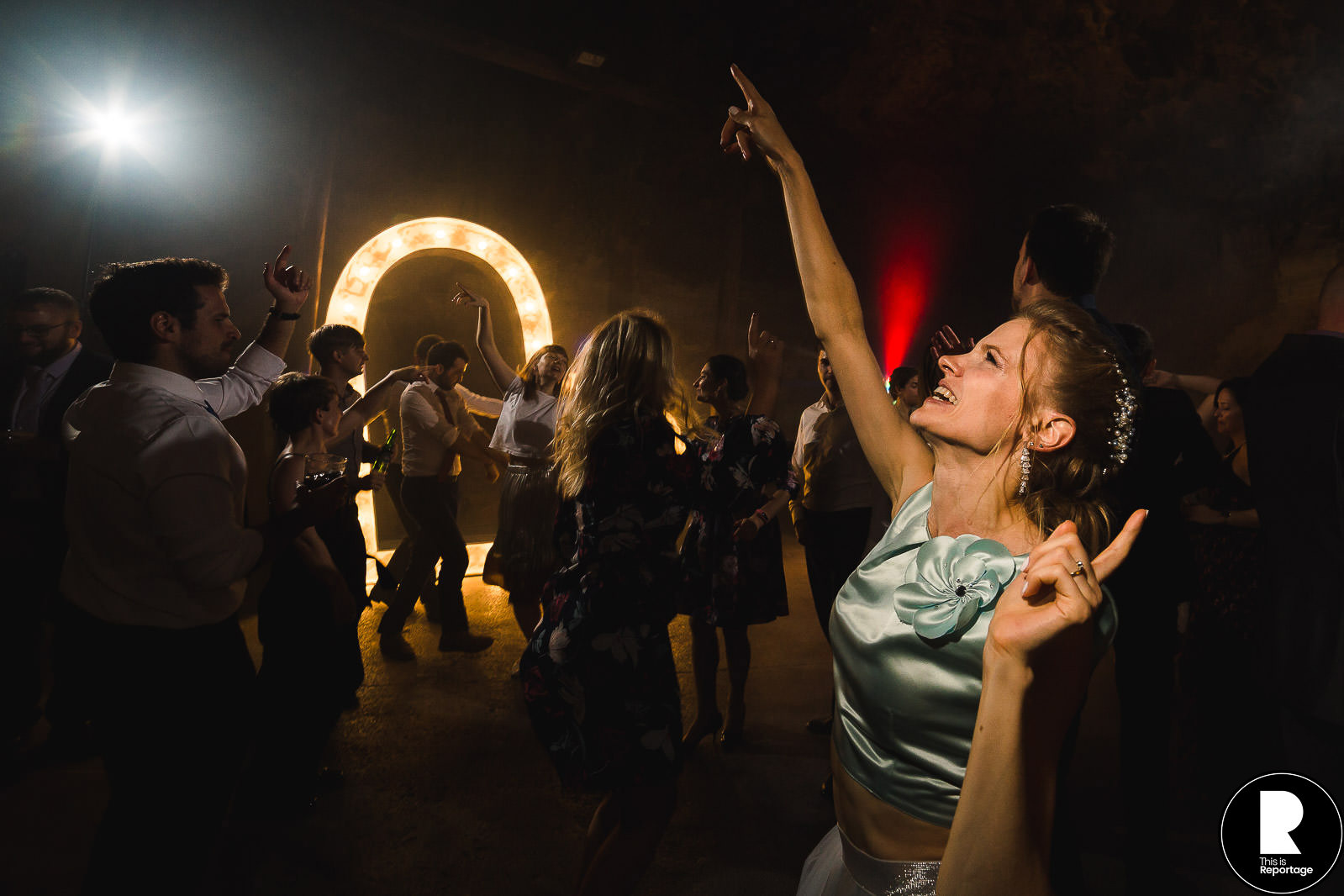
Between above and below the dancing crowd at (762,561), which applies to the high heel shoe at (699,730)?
below

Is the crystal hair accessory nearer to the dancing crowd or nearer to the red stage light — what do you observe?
the dancing crowd

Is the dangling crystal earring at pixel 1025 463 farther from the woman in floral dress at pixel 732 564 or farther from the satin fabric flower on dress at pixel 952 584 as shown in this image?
the woman in floral dress at pixel 732 564

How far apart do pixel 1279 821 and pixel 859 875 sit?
1733mm

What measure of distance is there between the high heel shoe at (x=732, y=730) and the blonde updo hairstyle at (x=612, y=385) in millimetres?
1724

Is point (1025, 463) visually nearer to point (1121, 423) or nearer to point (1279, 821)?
point (1121, 423)

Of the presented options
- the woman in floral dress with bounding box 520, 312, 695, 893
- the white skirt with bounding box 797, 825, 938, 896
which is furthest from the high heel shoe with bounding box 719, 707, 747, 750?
the white skirt with bounding box 797, 825, 938, 896

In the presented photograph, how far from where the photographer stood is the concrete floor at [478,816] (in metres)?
2.21

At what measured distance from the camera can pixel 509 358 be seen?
6.06m

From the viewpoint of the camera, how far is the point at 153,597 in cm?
161

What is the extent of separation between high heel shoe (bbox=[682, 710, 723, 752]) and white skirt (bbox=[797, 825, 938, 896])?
1.93m

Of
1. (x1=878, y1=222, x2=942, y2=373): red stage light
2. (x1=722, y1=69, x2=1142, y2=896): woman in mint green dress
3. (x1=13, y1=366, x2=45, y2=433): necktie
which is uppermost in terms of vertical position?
(x1=878, y1=222, x2=942, y2=373): red stage light

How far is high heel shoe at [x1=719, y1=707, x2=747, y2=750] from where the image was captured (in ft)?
10.2

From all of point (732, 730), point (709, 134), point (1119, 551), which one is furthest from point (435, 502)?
point (709, 134)

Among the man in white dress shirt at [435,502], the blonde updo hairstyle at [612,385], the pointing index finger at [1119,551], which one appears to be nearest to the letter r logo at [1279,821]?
the pointing index finger at [1119,551]
